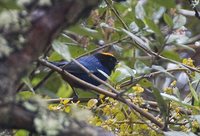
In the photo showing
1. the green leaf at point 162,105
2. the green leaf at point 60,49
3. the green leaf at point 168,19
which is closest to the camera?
the green leaf at point 60,49

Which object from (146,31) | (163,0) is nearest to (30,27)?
(163,0)

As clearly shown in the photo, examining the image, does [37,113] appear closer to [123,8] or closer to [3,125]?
[3,125]

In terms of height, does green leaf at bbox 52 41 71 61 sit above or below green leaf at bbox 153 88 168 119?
above

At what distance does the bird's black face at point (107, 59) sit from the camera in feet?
8.59

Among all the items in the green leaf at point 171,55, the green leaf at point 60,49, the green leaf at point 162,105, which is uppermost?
the green leaf at point 60,49

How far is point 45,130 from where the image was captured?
0.53 meters

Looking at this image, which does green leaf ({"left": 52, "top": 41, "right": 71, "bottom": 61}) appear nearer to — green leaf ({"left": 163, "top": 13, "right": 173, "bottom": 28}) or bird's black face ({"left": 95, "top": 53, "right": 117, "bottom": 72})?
green leaf ({"left": 163, "top": 13, "right": 173, "bottom": 28})

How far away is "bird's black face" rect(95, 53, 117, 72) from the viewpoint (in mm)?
2619

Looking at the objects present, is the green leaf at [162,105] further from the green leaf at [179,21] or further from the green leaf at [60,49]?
the green leaf at [60,49]

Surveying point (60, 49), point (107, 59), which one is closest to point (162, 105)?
point (60, 49)

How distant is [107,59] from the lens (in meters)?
2.64

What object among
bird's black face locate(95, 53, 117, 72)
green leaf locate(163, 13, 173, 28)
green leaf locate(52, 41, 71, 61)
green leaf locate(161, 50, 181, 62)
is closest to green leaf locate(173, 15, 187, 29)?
green leaf locate(163, 13, 173, 28)

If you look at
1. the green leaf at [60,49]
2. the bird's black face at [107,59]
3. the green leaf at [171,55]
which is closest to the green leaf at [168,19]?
the green leaf at [171,55]

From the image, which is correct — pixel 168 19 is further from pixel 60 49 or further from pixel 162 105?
pixel 60 49
